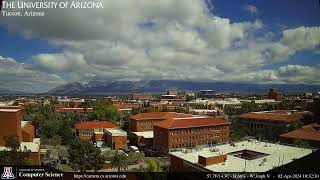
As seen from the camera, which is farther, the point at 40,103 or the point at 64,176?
the point at 40,103

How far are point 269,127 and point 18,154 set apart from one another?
294 inches

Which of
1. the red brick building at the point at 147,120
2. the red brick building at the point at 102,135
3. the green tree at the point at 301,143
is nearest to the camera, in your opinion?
the green tree at the point at 301,143

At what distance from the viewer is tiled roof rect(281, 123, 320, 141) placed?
10.1 m

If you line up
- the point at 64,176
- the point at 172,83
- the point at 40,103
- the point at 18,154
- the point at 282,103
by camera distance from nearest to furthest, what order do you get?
the point at 64,176 → the point at 18,154 → the point at 172,83 → the point at 282,103 → the point at 40,103

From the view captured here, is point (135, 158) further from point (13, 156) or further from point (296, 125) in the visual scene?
point (296, 125)

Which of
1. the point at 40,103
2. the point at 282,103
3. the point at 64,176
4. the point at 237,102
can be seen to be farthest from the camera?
the point at 40,103

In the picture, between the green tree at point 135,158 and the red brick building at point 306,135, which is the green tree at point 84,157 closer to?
the green tree at point 135,158

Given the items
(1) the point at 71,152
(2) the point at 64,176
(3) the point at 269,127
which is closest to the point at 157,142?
(1) the point at 71,152

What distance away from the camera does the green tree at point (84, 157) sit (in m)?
8.61

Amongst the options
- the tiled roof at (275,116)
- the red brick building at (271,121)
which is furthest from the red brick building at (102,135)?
the tiled roof at (275,116)

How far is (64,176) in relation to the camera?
5961 millimetres

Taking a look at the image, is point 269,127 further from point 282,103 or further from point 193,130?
point 193,130

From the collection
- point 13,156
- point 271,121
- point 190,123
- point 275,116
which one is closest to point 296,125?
point 271,121

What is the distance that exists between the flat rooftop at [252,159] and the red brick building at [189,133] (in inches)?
35.7
